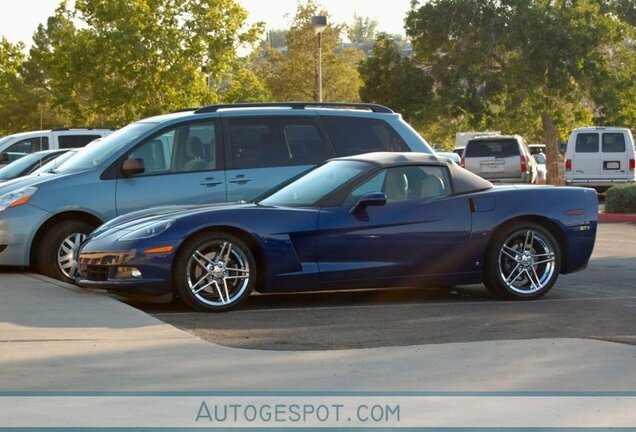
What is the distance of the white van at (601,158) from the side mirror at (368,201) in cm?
2421

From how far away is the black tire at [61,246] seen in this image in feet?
→ 43.2

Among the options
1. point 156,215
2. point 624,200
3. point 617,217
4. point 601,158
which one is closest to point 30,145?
point 617,217

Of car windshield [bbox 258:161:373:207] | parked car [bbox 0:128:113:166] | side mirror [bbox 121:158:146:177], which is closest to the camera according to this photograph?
car windshield [bbox 258:161:373:207]

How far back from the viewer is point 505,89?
165 ft

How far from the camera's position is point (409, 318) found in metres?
10.5

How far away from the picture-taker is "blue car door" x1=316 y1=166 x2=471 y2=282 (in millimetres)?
11078

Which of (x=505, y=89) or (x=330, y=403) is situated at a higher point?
(x=505, y=89)

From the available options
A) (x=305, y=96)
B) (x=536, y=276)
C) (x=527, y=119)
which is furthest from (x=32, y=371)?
(x=305, y=96)

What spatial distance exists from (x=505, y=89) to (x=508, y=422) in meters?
44.6

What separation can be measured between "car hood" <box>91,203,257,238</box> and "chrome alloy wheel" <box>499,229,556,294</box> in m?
2.32

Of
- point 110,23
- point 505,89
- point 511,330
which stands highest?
point 110,23

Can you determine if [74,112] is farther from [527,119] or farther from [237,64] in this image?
[527,119]

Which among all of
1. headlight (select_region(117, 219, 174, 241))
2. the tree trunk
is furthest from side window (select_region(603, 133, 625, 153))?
headlight (select_region(117, 219, 174, 241))

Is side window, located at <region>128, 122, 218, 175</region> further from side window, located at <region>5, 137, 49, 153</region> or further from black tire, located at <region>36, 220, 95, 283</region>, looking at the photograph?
side window, located at <region>5, 137, 49, 153</region>
